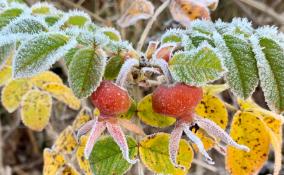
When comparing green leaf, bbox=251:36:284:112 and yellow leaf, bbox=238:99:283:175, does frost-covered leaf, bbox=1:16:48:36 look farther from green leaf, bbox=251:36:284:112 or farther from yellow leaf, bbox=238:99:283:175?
yellow leaf, bbox=238:99:283:175

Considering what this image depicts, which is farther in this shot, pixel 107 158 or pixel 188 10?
pixel 188 10

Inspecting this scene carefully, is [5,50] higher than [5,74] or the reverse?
higher

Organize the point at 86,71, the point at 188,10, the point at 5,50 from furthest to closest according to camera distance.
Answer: the point at 188,10 → the point at 5,50 → the point at 86,71

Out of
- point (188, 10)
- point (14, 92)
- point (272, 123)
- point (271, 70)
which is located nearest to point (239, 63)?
point (271, 70)

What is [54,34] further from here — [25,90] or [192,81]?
[25,90]

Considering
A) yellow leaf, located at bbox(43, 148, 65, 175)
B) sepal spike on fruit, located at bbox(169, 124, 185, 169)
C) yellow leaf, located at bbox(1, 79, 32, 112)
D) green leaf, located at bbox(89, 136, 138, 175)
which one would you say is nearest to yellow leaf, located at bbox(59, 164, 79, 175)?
yellow leaf, located at bbox(43, 148, 65, 175)

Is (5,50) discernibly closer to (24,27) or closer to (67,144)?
(24,27)
